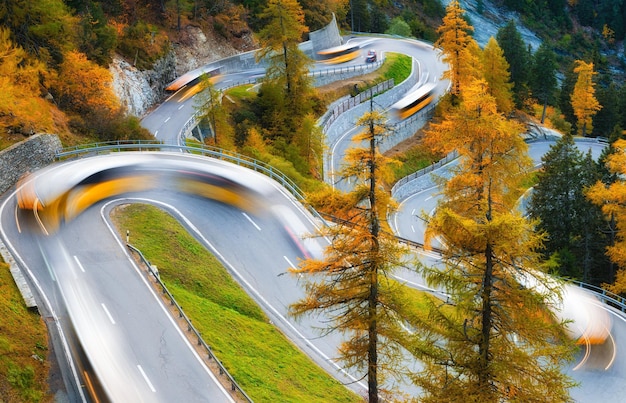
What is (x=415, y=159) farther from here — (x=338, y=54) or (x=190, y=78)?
(x=190, y=78)

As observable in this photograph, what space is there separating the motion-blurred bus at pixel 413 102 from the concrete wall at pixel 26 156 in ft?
127

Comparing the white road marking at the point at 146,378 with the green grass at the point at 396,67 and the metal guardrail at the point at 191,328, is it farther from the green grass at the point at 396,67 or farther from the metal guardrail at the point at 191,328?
the green grass at the point at 396,67

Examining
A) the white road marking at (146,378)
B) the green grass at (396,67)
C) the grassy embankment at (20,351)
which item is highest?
the green grass at (396,67)

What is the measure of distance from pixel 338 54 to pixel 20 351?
65475mm

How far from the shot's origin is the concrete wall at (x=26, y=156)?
35.7 metres

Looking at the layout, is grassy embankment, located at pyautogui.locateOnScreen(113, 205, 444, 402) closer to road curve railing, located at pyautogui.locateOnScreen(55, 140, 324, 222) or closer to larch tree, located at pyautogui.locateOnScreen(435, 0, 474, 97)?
road curve railing, located at pyautogui.locateOnScreen(55, 140, 324, 222)

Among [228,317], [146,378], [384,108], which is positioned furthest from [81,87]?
[146,378]

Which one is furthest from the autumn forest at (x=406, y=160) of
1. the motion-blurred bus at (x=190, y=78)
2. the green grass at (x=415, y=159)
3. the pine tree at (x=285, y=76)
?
the motion-blurred bus at (x=190, y=78)

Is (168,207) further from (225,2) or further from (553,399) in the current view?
(225,2)

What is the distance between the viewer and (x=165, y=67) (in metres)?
61.6

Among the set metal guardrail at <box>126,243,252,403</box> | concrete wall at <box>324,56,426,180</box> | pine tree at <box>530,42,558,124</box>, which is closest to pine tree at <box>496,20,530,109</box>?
pine tree at <box>530,42,558,124</box>

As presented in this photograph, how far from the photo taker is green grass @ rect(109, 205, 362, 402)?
2398 centimetres

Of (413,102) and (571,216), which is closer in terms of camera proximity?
(571,216)

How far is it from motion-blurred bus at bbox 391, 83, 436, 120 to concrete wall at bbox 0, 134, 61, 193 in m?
38.6
